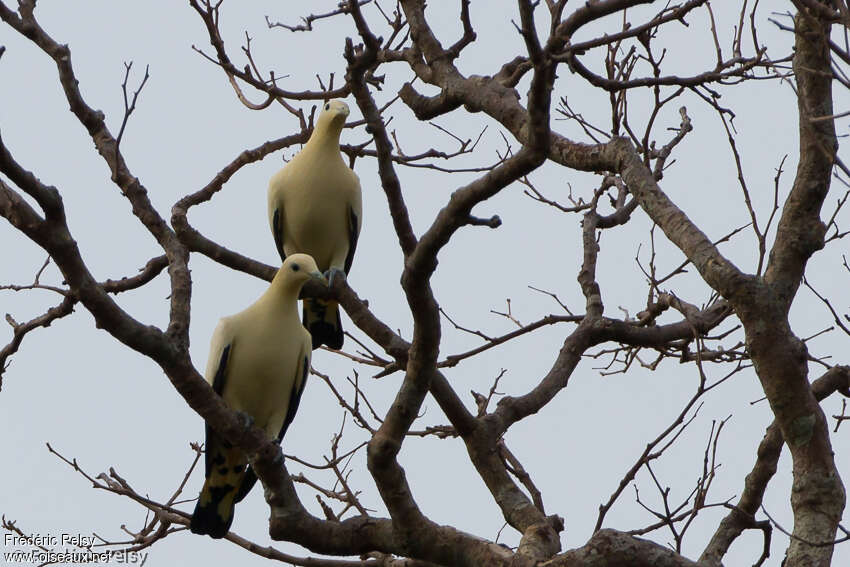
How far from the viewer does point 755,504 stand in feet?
14.1

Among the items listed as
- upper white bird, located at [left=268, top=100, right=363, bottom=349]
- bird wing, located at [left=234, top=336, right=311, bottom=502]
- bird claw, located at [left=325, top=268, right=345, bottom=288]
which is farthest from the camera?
upper white bird, located at [left=268, top=100, right=363, bottom=349]

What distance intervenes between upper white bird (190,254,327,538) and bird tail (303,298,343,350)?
116 centimetres

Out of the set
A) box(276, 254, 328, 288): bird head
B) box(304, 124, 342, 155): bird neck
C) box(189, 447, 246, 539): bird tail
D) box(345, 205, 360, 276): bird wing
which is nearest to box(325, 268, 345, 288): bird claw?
box(276, 254, 328, 288): bird head

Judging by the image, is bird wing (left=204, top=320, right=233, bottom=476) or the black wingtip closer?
the black wingtip

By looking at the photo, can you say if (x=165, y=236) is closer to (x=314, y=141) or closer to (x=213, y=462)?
(x=213, y=462)

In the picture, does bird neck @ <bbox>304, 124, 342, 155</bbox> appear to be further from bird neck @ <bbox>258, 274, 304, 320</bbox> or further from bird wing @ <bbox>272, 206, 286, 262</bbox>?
bird neck @ <bbox>258, 274, 304, 320</bbox>

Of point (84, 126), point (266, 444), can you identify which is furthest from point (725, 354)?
point (84, 126)

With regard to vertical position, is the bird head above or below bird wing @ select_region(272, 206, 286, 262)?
below

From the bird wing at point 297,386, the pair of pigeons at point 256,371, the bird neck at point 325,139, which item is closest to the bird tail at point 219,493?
the pair of pigeons at point 256,371

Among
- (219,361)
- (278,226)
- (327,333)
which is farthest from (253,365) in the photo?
(278,226)

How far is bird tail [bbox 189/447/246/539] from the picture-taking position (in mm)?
5164

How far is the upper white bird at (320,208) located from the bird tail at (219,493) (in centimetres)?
148

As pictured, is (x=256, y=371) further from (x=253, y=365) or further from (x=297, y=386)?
(x=297, y=386)

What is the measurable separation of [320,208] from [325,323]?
77cm
